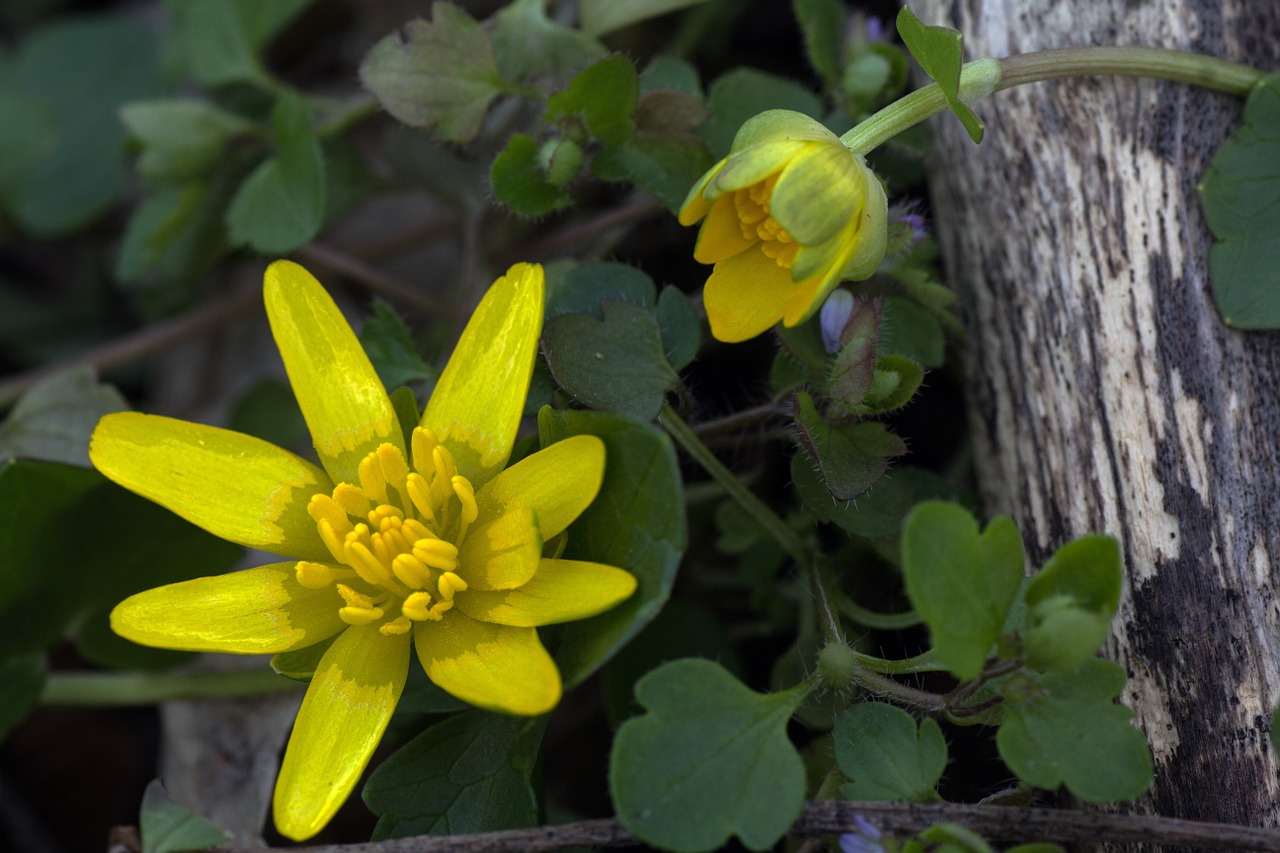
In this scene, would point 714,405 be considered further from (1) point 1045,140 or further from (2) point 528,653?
(2) point 528,653

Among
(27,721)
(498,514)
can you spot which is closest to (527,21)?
(498,514)

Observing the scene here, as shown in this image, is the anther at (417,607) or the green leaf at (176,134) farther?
the green leaf at (176,134)

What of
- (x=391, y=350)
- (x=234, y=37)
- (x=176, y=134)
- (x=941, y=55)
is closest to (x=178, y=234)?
(x=176, y=134)

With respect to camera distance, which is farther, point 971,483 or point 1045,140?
point 971,483

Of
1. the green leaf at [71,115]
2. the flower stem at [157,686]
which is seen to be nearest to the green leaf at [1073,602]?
the flower stem at [157,686]

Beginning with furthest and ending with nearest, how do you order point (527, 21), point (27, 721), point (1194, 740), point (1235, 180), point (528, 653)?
point (27, 721) < point (527, 21) < point (1235, 180) < point (1194, 740) < point (528, 653)

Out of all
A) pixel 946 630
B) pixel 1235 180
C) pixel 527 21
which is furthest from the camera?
pixel 527 21

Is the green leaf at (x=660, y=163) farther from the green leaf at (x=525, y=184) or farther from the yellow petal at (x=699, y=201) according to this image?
the yellow petal at (x=699, y=201)

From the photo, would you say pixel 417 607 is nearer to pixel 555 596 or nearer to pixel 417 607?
pixel 417 607
